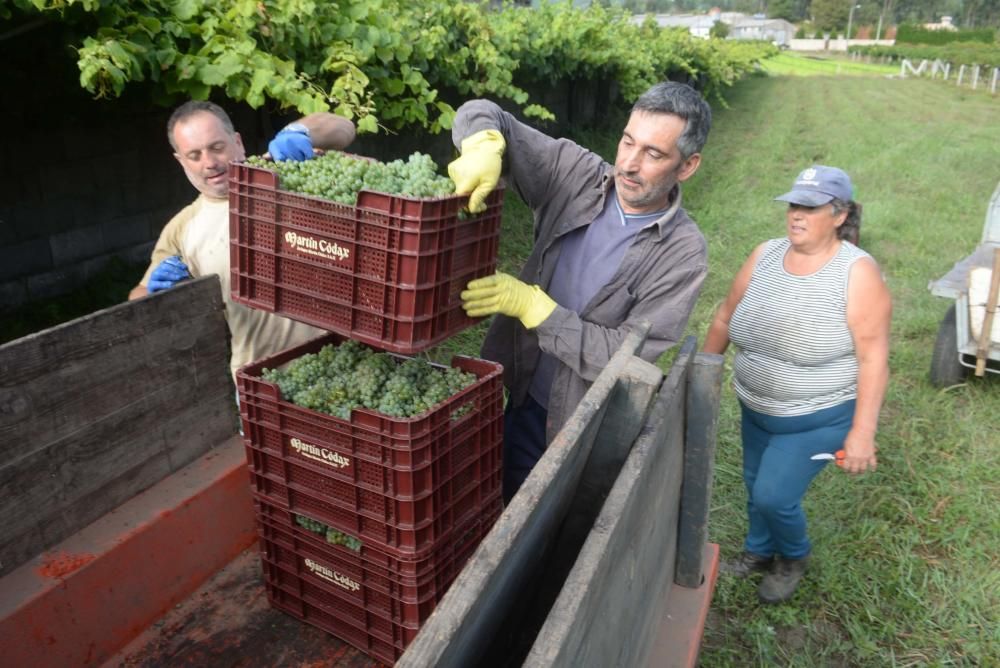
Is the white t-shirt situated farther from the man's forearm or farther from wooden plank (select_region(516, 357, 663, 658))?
wooden plank (select_region(516, 357, 663, 658))

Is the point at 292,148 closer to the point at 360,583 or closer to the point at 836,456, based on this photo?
the point at 360,583

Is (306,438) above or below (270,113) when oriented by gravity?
below

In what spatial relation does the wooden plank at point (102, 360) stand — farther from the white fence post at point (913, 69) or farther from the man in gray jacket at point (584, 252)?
the white fence post at point (913, 69)

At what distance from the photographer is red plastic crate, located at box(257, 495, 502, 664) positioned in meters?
2.31

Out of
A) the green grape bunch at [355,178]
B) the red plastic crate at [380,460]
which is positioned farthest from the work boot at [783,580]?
the green grape bunch at [355,178]

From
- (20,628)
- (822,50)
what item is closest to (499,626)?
(20,628)

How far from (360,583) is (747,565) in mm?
2356

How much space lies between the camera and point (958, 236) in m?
9.99

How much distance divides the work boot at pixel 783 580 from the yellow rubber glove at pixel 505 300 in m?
2.14

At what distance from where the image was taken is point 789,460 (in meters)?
3.36

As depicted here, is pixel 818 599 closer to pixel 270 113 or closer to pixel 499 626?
pixel 499 626

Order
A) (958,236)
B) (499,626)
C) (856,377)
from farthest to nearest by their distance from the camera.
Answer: (958,236)
(856,377)
(499,626)

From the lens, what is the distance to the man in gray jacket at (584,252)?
8.27 feet

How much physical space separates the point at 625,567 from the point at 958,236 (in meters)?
10.4
